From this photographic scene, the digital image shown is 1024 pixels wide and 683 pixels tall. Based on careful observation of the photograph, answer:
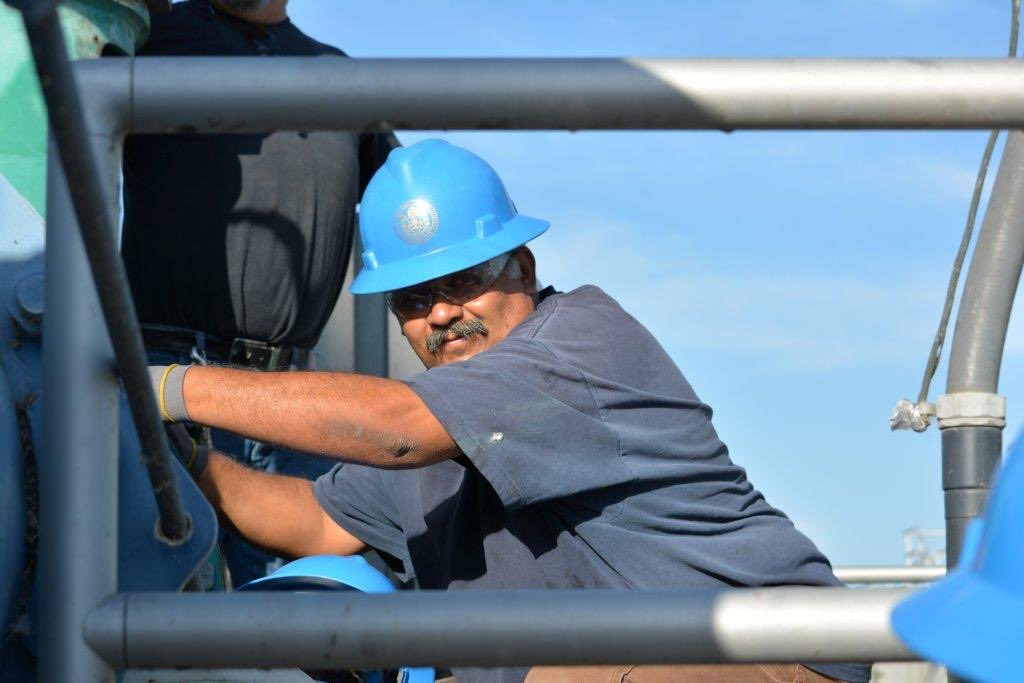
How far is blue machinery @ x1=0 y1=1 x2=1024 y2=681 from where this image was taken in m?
1.08

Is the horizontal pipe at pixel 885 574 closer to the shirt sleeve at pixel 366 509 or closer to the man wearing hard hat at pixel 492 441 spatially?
the man wearing hard hat at pixel 492 441

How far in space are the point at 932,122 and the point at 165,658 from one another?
0.76 m

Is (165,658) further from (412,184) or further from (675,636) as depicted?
(412,184)

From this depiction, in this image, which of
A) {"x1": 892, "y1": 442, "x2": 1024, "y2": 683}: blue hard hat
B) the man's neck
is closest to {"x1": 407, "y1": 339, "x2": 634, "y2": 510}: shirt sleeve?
{"x1": 892, "y1": 442, "x2": 1024, "y2": 683}: blue hard hat

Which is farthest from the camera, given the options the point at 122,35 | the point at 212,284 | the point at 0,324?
the point at 212,284

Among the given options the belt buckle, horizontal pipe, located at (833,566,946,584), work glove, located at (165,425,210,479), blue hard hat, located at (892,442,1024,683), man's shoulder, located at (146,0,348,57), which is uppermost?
man's shoulder, located at (146,0,348,57)

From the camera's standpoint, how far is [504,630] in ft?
3.54

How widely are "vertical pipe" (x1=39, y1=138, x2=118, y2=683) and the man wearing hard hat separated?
25.0 inches

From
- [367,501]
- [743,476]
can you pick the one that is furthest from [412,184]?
[743,476]

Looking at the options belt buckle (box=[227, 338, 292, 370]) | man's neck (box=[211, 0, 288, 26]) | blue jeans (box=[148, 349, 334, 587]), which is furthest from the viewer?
man's neck (box=[211, 0, 288, 26])

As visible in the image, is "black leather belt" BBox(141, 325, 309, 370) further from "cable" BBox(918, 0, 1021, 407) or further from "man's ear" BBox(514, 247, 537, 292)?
"cable" BBox(918, 0, 1021, 407)

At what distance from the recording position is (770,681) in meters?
2.25

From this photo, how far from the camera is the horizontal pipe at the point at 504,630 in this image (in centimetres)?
108

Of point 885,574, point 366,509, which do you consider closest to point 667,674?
point 366,509
